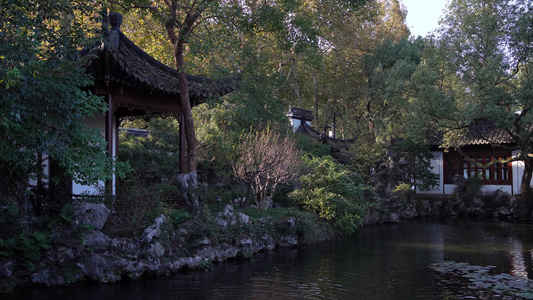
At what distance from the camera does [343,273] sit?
8508 millimetres

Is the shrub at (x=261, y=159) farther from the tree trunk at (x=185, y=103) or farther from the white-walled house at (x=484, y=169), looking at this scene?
the white-walled house at (x=484, y=169)

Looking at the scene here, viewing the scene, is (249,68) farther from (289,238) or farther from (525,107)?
(525,107)

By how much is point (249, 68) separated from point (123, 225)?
4.98 meters

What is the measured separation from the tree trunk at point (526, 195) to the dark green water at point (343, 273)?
5.43 m

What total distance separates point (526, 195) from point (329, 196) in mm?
10114

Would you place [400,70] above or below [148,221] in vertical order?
above

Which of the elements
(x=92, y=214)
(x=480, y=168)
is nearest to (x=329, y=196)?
(x=92, y=214)

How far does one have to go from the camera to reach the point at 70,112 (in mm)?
6766

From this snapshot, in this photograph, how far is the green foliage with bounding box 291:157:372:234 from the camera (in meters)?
12.9

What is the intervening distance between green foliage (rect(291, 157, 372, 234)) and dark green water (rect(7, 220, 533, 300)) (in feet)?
2.07

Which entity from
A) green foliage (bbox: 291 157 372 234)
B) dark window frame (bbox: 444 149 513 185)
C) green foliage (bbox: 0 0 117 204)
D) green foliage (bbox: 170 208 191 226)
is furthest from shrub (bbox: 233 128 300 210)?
dark window frame (bbox: 444 149 513 185)

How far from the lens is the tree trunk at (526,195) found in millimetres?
18062

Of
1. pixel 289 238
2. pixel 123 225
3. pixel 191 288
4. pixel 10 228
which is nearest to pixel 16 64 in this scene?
pixel 10 228

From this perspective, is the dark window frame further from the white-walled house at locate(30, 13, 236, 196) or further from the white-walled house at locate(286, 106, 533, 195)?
the white-walled house at locate(30, 13, 236, 196)
